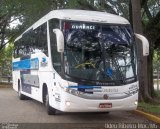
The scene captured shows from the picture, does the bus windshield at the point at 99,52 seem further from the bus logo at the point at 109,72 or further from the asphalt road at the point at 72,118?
the asphalt road at the point at 72,118

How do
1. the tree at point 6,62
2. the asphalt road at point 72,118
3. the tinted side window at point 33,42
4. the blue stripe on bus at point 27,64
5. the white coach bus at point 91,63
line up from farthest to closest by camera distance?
the tree at point 6,62 → the blue stripe on bus at point 27,64 → the tinted side window at point 33,42 → the asphalt road at point 72,118 → the white coach bus at point 91,63

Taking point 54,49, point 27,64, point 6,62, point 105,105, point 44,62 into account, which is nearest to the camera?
point 105,105

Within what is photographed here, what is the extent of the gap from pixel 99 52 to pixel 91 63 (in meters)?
0.49

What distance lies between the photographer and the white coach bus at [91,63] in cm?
1237

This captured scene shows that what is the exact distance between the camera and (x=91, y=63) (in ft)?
41.5

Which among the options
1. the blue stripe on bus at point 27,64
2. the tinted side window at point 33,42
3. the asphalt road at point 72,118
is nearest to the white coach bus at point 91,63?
the asphalt road at point 72,118

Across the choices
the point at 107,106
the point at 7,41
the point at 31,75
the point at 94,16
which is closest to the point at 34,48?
the point at 31,75

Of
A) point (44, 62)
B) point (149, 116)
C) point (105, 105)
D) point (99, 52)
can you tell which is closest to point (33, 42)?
point (44, 62)

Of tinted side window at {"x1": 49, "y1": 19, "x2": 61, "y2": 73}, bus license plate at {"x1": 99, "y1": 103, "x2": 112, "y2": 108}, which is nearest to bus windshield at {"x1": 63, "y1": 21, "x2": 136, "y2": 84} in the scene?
tinted side window at {"x1": 49, "y1": 19, "x2": 61, "y2": 73}

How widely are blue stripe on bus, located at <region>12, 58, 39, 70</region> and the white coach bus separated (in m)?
2.72

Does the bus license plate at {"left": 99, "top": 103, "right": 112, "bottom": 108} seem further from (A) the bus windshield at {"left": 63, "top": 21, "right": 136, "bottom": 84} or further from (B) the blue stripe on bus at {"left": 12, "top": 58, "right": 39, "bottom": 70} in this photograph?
(B) the blue stripe on bus at {"left": 12, "top": 58, "right": 39, "bottom": 70}

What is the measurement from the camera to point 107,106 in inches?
490

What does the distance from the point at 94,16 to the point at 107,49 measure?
1257 millimetres

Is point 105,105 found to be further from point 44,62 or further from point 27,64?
point 27,64
